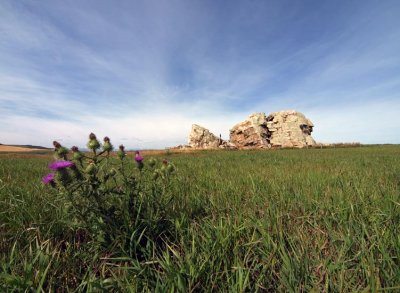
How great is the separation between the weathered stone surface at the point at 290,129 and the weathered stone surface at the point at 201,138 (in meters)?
11.1

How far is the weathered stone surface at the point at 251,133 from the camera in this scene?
4188 centimetres

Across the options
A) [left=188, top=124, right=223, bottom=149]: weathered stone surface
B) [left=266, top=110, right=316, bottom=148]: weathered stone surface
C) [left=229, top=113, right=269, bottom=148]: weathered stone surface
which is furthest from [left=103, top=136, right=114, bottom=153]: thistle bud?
[left=266, top=110, right=316, bottom=148]: weathered stone surface

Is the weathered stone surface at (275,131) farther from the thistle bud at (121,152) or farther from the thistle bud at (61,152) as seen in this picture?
the thistle bud at (61,152)

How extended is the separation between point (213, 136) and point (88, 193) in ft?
143

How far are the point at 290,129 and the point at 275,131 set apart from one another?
8.99 feet

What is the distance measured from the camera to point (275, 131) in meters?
44.9

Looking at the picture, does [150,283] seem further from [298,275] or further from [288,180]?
[288,180]

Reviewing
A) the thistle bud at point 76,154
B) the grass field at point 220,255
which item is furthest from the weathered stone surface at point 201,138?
the thistle bud at point 76,154

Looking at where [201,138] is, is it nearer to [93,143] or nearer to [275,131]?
[275,131]

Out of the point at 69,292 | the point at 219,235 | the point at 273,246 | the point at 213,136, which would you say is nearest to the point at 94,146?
the point at 69,292

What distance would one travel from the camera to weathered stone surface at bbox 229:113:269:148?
41.9m

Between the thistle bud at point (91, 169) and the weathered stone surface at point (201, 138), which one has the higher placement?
the weathered stone surface at point (201, 138)

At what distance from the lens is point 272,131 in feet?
149

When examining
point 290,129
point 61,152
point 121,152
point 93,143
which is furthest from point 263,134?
point 61,152
